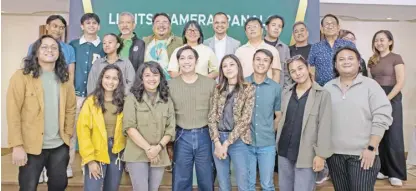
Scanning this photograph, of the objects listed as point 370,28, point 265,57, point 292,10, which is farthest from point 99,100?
point 370,28

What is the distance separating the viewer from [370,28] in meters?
6.95

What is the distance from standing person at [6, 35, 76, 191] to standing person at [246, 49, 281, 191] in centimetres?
136

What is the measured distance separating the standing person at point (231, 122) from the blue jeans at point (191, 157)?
0.07 m

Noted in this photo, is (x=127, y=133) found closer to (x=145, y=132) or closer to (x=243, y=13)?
(x=145, y=132)

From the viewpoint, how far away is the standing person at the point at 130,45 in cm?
373

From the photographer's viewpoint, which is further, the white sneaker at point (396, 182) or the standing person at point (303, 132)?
the white sneaker at point (396, 182)

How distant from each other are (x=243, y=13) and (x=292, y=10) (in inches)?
25.0

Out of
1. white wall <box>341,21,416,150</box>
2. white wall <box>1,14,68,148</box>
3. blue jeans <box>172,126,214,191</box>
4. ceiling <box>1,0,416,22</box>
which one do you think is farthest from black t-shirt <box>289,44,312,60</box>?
white wall <box>1,14,68,148</box>

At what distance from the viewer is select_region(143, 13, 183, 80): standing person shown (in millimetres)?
3729

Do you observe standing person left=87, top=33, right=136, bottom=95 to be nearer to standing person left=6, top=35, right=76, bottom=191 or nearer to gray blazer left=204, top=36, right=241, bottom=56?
standing person left=6, top=35, right=76, bottom=191

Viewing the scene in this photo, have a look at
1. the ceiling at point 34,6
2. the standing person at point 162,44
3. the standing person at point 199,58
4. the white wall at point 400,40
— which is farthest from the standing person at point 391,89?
the ceiling at point 34,6

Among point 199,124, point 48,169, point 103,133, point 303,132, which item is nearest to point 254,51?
point 199,124

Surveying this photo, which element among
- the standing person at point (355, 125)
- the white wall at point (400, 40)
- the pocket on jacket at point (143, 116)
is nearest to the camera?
the standing person at point (355, 125)

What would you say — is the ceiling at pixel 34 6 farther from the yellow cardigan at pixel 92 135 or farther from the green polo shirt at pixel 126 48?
the yellow cardigan at pixel 92 135
